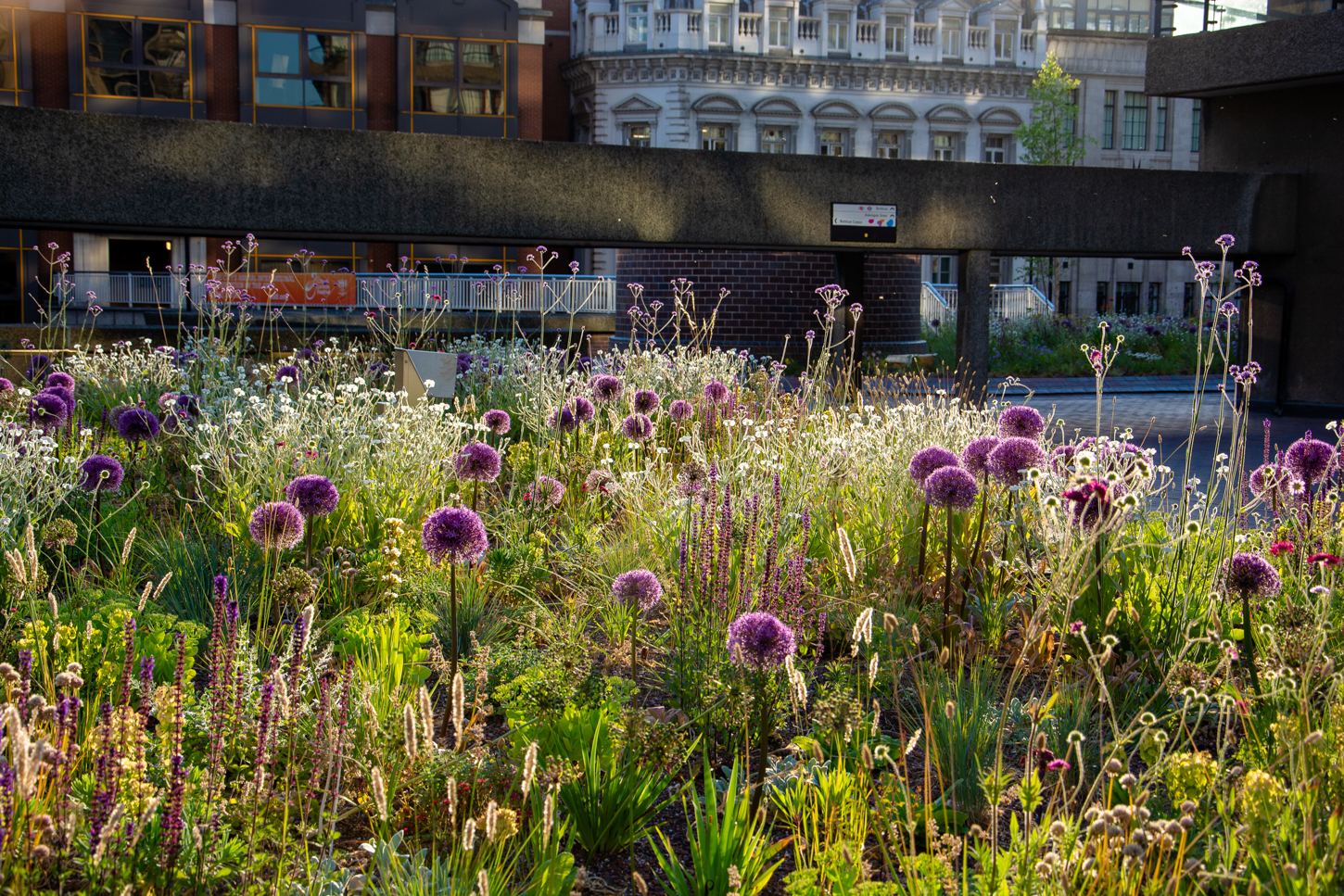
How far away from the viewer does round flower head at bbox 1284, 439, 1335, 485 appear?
14.0 feet

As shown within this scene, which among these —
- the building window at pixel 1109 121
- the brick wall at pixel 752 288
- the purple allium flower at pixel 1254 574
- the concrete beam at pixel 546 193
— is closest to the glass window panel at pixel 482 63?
the brick wall at pixel 752 288

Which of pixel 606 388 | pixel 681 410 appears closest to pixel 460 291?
pixel 606 388

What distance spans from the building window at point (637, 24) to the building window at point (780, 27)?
4794mm

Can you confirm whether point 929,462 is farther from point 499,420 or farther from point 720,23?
point 720,23

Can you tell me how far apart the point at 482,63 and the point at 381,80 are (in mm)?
2884

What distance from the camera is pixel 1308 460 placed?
429 cm

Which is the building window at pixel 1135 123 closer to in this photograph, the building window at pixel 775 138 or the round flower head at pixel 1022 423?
the building window at pixel 775 138

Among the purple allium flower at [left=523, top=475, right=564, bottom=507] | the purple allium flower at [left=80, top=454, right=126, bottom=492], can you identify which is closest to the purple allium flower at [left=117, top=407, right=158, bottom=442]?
the purple allium flower at [left=80, top=454, right=126, bottom=492]

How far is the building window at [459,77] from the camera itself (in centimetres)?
3262

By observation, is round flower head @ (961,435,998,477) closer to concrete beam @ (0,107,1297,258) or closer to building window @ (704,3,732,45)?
concrete beam @ (0,107,1297,258)

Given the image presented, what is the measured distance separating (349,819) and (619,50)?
3905 centimetres

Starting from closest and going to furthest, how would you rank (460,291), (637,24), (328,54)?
(460,291), (328,54), (637,24)

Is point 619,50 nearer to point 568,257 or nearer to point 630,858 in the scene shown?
point 568,257

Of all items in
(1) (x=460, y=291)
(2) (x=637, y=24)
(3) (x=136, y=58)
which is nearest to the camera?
(1) (x=460, y=291)
